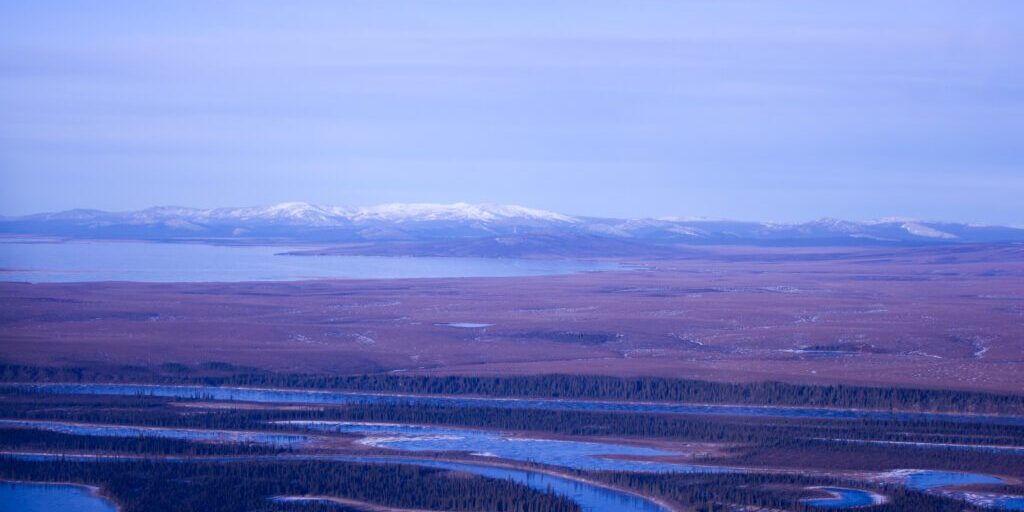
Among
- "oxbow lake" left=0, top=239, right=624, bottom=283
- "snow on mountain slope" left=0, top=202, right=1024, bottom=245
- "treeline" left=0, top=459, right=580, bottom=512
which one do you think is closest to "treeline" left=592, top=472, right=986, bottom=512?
"treeline" left=0, top=459, right=580, bottom=512

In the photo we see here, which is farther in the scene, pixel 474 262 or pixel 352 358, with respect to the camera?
pixel 474 262

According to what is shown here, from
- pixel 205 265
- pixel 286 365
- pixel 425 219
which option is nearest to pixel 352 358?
pixel 286 365

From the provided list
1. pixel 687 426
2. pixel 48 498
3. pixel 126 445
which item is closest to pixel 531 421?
pixel 687 426

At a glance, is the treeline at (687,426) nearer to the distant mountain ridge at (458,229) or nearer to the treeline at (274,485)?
the treeline at (274,485)

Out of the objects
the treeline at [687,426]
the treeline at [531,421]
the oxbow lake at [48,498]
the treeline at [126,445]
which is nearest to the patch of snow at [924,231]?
the treeline at [531,421]

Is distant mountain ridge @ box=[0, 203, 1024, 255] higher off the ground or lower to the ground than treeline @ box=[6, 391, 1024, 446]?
higher

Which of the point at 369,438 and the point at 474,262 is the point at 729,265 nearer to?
the point at 474,262

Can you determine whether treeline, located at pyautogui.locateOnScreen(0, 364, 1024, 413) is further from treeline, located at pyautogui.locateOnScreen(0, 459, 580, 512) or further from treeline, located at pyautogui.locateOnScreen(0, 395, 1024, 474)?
treeline, located at pyautogui.locateOnScreen(0, 459, 580, 512)
